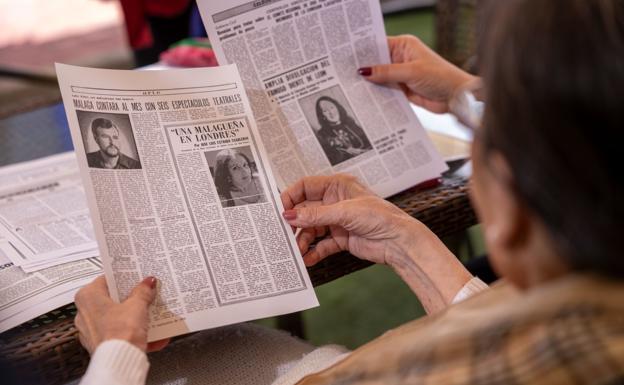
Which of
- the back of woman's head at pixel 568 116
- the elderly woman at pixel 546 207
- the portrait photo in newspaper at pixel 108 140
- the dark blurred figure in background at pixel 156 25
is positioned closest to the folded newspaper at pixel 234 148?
the portrait photo in newspaper at pixel 108 140

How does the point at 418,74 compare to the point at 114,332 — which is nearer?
the point at 114,332

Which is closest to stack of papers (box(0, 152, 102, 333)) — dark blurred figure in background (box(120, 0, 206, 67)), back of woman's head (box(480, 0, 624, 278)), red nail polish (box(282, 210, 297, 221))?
red nail polish (box(282, 210, 297, 221))

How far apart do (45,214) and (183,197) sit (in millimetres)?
247

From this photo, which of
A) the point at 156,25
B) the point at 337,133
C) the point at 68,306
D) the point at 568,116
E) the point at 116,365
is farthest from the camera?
the point at 156,25

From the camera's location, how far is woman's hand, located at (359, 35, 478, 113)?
1.23 metres

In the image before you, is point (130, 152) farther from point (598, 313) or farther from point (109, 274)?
point (598, 313)

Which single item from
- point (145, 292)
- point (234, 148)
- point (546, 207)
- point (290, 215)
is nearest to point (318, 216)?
point (290, 215)

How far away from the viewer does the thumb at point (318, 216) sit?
3.28ft

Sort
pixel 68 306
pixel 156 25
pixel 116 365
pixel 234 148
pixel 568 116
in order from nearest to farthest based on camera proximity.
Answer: pixel 568 116 < pixel 116 365 < pixel 68 306 < pixel 234 148 < pixel 156 25

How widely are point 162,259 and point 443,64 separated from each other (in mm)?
629

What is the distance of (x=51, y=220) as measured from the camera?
1.08 meters

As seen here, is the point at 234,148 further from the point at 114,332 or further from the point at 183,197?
the point at 114,332

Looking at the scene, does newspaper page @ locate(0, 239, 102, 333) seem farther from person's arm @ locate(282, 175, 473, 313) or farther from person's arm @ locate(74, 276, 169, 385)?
person's arm @ locate(282, 175, 473, 313)

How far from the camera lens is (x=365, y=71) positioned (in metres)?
1.20
